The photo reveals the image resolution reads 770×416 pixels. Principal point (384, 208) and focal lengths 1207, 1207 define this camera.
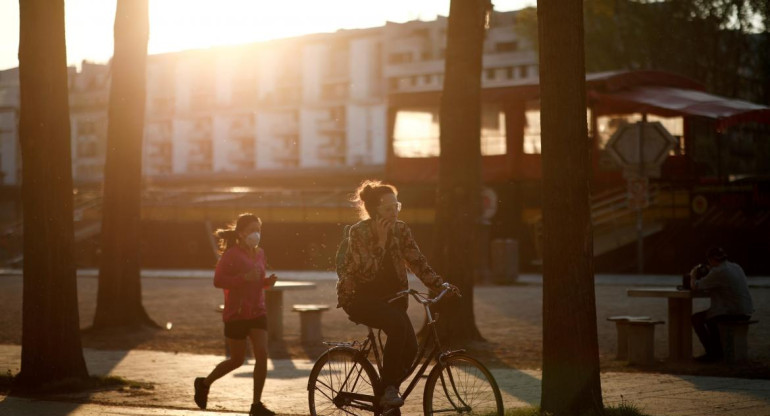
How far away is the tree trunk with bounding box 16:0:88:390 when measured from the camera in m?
10.9

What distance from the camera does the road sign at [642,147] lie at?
24297mm

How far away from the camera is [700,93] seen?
3103 centimetres

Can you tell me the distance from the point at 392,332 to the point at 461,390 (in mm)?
549

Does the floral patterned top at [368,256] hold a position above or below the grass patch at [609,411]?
above

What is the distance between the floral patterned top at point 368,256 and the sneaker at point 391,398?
60 centimetres

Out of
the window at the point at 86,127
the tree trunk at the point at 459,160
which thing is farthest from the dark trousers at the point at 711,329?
the window at the point at 86,127

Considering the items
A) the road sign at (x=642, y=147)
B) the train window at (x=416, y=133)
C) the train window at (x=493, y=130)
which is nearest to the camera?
the road sign at (x=642, y=147)

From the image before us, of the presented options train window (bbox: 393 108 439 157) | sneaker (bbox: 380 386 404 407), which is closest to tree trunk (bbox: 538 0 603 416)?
sneaker (bbox: 380 386 404 407)

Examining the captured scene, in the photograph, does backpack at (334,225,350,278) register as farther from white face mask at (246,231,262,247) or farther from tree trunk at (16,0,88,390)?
tree trunk at (16,0,88,390)

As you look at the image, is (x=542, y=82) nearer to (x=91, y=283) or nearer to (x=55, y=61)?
(x=55, y=61)

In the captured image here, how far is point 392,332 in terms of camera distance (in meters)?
7.38

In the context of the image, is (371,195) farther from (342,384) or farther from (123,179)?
(123,179)

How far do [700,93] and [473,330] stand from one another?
1853cm

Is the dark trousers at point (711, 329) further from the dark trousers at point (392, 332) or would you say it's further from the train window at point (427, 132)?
the train window at point (427, 132)
